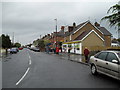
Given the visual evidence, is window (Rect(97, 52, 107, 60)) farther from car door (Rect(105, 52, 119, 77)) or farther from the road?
the road

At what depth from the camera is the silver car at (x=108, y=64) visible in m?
5.64

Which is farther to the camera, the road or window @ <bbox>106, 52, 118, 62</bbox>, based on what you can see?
window @ <bbox>106, 52, 118, 62</bbox>

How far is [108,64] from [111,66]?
247 mm

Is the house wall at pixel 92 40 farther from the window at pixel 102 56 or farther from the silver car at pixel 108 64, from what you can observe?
the window at pixel 102 56

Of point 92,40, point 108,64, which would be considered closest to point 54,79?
point 108,64

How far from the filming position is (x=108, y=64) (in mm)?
6152

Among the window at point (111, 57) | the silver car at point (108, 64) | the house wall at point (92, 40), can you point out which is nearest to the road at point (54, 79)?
the silver car at point (108, 64)

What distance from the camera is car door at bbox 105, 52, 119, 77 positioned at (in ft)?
18.4

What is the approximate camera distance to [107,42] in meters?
39.3

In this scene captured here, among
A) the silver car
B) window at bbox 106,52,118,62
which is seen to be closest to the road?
the silver car

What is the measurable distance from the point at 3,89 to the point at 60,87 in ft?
7.83

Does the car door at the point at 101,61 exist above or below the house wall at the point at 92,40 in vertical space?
below

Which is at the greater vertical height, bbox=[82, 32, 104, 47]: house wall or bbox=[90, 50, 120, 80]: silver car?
bbox=[82, 32, 104, 47]: house wall

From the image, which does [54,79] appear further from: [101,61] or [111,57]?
[111,57]
